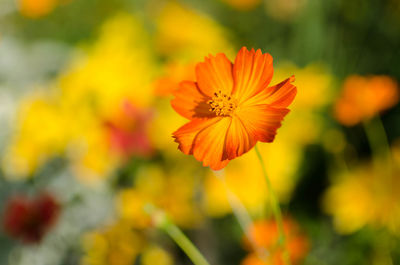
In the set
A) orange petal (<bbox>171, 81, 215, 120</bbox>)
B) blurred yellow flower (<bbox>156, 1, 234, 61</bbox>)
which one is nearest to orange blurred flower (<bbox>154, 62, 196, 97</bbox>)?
orange petal (<bbox>171, 81, 215, 120</bbox>)

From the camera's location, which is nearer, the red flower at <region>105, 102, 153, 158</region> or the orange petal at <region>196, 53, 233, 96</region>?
the orange petal at <region>196, 53, 233, 96</region>

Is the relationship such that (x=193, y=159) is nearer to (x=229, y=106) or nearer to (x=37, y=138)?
(x=37, y=138)

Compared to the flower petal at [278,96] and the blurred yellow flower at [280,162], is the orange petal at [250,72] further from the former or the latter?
the blurred yellow flower at [280,162]

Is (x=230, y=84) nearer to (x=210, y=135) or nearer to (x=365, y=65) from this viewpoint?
(x=210, y=135)

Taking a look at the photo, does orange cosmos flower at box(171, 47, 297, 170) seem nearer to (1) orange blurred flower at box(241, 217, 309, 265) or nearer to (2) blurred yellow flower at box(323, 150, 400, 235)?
(1) orange blurred flower at box(241, 217, 309, 265)

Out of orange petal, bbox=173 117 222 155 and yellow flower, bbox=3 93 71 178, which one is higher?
yellow flower, bbox=3 93 71 178

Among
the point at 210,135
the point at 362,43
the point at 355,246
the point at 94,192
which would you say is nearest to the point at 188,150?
the point at 210,135

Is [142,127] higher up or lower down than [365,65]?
higher up
